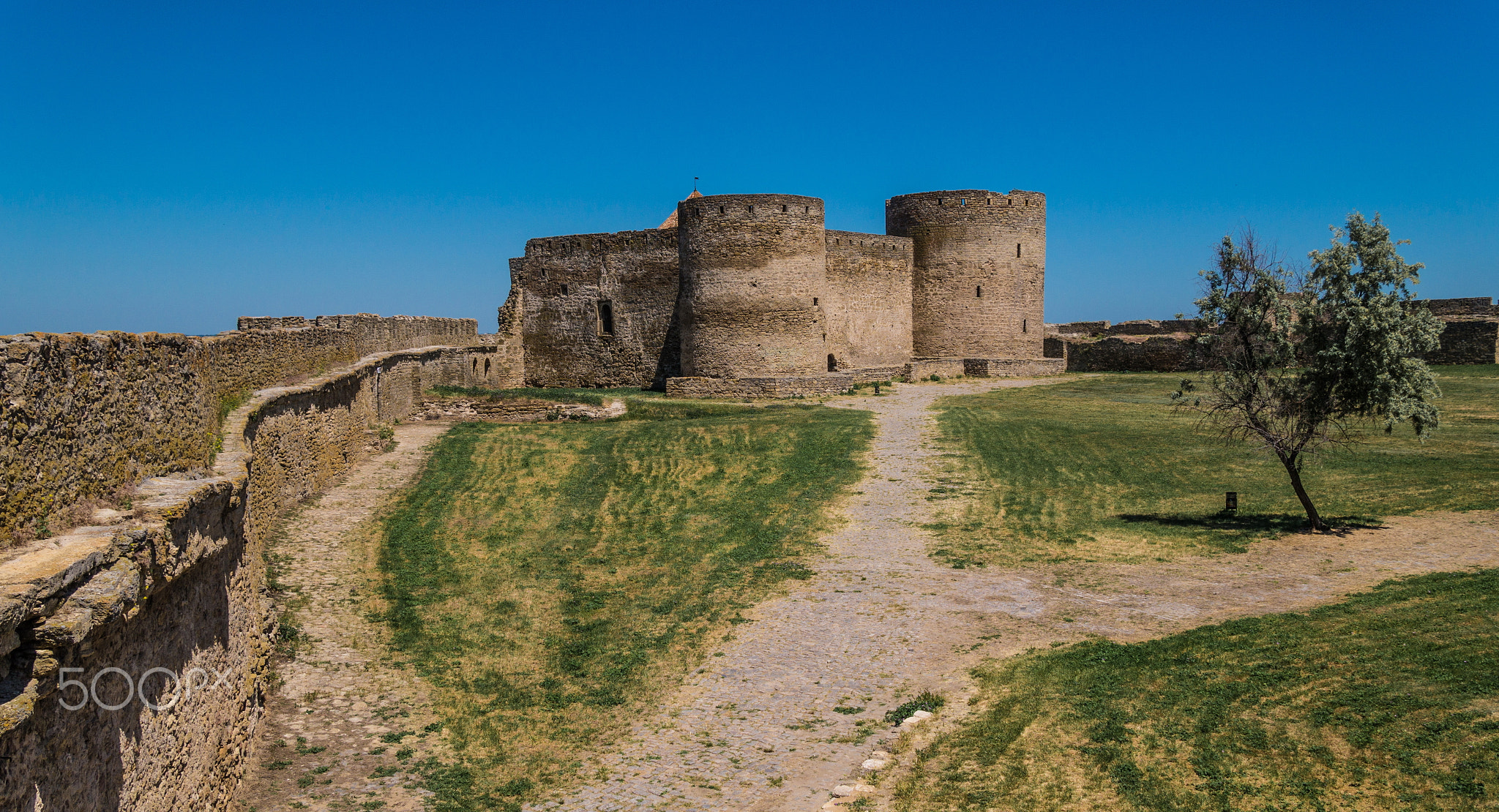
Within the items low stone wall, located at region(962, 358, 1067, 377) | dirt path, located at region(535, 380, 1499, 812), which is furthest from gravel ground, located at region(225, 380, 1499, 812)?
low stone wall, located at region(962, 358, 1067, 377)

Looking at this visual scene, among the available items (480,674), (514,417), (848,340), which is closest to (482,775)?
(480,674)

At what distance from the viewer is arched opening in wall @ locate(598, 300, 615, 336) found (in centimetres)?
3472

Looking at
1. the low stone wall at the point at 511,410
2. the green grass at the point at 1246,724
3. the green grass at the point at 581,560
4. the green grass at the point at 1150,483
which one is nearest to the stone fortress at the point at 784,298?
the low stone wall at the point at 511,410

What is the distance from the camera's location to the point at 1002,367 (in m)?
38.5

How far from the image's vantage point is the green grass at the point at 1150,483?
1469 centimetres

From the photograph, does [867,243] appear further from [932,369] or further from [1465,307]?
[1465,307]

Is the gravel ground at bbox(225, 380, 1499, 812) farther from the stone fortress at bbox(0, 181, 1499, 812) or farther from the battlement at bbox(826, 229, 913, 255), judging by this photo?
the battlement at bbox(826, 229, 913, 255)

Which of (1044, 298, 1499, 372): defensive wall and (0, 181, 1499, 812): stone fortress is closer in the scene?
(0, 181, 1499, 812): stone fortress

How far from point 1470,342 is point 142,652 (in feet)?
140

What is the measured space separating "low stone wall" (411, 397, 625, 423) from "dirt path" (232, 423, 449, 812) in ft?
38.2

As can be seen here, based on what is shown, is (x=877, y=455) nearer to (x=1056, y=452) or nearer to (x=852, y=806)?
(x=1056, y=452)

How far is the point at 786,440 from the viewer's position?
21188 mm

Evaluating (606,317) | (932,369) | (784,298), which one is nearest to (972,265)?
(932,369)

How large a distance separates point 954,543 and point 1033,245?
2794 centimetres
